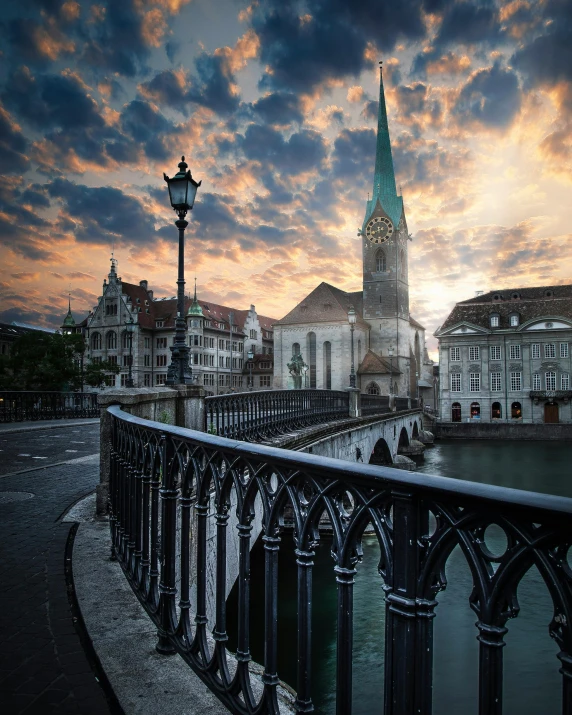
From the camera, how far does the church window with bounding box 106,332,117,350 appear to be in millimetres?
71938

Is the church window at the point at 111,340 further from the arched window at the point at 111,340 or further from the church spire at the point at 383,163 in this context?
the church spire at the point at 383,163

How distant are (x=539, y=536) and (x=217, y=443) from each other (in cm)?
157

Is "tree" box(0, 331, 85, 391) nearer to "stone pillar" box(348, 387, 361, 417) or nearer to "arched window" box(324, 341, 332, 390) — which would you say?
"stone pillar" box(348, 387, 361, 417)

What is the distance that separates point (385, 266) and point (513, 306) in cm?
1683

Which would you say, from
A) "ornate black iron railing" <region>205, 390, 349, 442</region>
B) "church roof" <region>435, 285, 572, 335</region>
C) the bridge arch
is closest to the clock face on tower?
"church roof" <region>435, 285, 572, 335</region>

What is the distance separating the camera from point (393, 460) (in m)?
34.8

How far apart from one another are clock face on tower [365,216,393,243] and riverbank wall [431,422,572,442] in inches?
1062

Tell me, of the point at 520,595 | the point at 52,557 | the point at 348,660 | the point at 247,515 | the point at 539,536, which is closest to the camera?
the point at 539,536

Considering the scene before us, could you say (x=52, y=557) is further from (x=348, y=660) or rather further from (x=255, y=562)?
(x=255, y=562)

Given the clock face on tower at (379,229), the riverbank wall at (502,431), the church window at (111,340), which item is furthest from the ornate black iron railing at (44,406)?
the clock face on tower at (379,229)

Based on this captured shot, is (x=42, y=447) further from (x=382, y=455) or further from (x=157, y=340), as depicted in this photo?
(x=157, y=340)

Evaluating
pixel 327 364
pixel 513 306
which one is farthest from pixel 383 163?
pixel 327 364

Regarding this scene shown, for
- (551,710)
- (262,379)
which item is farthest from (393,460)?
(262,379)

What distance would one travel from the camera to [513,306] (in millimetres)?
61156
